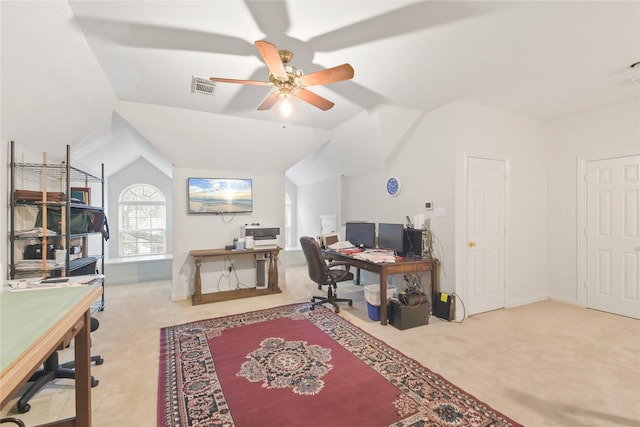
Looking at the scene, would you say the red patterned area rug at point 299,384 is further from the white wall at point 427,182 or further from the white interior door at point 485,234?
the white interior door at point 485,234

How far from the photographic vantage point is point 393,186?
14.0ft

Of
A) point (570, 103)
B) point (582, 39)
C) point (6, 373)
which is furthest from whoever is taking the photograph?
point (570, 103)

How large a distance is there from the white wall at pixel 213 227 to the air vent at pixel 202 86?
5.61ft

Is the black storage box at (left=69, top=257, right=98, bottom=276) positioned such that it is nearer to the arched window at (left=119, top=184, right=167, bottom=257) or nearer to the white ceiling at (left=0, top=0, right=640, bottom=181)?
the white ceiling at (left=0, top=0, right=640, bottom=181)

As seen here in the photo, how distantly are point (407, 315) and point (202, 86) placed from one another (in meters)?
3.39

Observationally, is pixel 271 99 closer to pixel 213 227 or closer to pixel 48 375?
pixel 213 227

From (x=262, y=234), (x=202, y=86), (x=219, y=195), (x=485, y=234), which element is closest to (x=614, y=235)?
(x=485, y=234)

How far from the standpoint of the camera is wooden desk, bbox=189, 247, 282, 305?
4.22 meters

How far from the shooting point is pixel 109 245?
5965mm

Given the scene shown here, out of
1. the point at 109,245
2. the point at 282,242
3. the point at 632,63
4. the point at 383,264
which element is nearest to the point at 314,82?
the point at 383,264

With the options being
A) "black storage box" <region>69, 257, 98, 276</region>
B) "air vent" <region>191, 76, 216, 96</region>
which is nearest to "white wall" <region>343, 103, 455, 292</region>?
"air vent" <region>191, 76, 216, 96</region>

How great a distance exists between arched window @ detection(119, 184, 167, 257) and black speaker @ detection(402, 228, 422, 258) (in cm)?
553

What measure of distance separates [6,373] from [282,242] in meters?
4.24

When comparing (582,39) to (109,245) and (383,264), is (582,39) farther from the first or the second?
(109,245)
